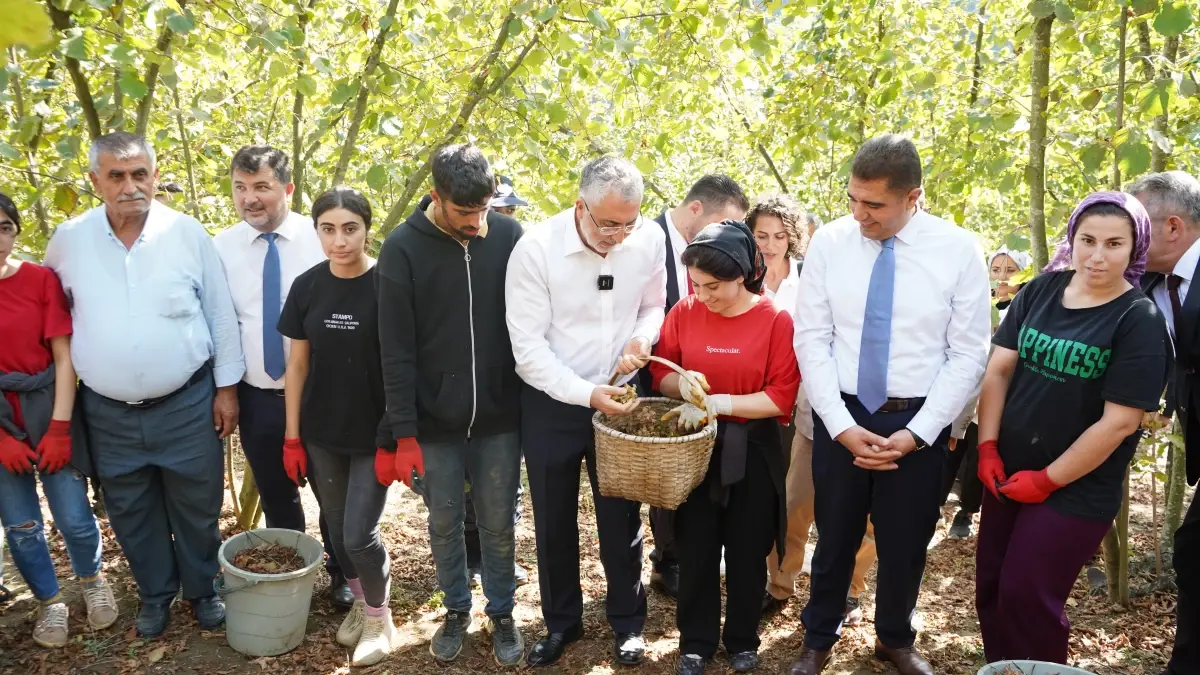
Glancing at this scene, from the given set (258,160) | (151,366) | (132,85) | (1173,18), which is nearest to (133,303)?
(151,366)

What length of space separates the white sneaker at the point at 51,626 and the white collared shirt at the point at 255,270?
1.29 meters

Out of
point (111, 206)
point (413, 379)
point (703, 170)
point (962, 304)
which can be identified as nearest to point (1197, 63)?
point (962, 304)

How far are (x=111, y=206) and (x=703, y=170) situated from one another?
7.99m

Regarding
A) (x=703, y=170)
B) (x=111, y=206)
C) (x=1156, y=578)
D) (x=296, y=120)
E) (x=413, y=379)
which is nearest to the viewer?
(x=413, y=379)

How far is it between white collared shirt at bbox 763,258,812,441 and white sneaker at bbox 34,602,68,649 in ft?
10.9

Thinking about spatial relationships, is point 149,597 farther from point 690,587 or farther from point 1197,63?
point 1197,63

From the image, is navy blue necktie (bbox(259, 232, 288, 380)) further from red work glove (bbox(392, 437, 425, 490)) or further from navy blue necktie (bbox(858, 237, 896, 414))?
navy blue necktie (bbox(858, 237, 896, 414))

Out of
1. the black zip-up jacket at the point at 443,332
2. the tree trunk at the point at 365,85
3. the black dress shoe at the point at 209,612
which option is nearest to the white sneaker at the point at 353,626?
the black dress shoe at the point at 209,612

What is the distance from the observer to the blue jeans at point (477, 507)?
3400 mm

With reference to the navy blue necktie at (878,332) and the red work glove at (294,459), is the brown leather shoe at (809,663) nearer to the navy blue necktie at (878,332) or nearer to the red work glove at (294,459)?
the navy blue necktie at (878,332)

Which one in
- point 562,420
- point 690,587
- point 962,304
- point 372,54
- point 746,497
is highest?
point 372,54

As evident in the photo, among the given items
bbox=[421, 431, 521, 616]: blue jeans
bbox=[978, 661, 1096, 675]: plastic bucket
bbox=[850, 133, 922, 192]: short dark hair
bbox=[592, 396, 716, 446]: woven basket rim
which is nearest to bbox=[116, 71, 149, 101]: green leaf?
bbox=[421, 431, 521, 616]: blue jeans

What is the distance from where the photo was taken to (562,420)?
3.29 meters

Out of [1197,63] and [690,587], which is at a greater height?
[1197,63]
